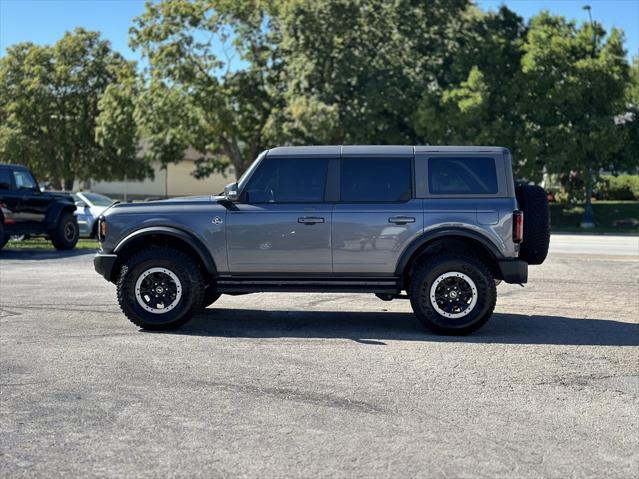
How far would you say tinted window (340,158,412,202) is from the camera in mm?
8609

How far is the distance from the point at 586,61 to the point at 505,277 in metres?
28.0

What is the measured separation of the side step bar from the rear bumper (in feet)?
3.69

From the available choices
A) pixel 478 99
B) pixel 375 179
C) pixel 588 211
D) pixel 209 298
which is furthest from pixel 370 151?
pixel 588 211

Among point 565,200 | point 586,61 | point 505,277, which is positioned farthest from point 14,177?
point 565,200

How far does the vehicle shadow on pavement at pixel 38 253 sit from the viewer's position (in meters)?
17.7

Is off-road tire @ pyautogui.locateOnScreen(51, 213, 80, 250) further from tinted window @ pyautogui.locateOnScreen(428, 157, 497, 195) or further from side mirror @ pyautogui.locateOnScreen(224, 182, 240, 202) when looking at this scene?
tinted window @ pyautogui.locateOnScreen(428, 157, 497, 195)

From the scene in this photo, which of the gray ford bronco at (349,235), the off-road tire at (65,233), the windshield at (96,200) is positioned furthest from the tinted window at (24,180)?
the gray ford bronco at (349,235)

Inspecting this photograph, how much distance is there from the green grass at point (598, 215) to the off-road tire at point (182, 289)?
89.7 feet

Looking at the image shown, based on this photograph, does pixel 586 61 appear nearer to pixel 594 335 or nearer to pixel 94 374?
pixel 594 335

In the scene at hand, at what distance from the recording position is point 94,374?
648 centimetres

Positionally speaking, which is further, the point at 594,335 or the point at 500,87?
the point at 500,87

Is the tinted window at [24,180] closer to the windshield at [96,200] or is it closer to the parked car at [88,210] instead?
the parked car at [88,210]

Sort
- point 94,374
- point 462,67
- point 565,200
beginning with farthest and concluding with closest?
point 565,200 → point 462,67 → point 94,374

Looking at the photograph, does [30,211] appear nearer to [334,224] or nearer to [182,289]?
[182,289]
